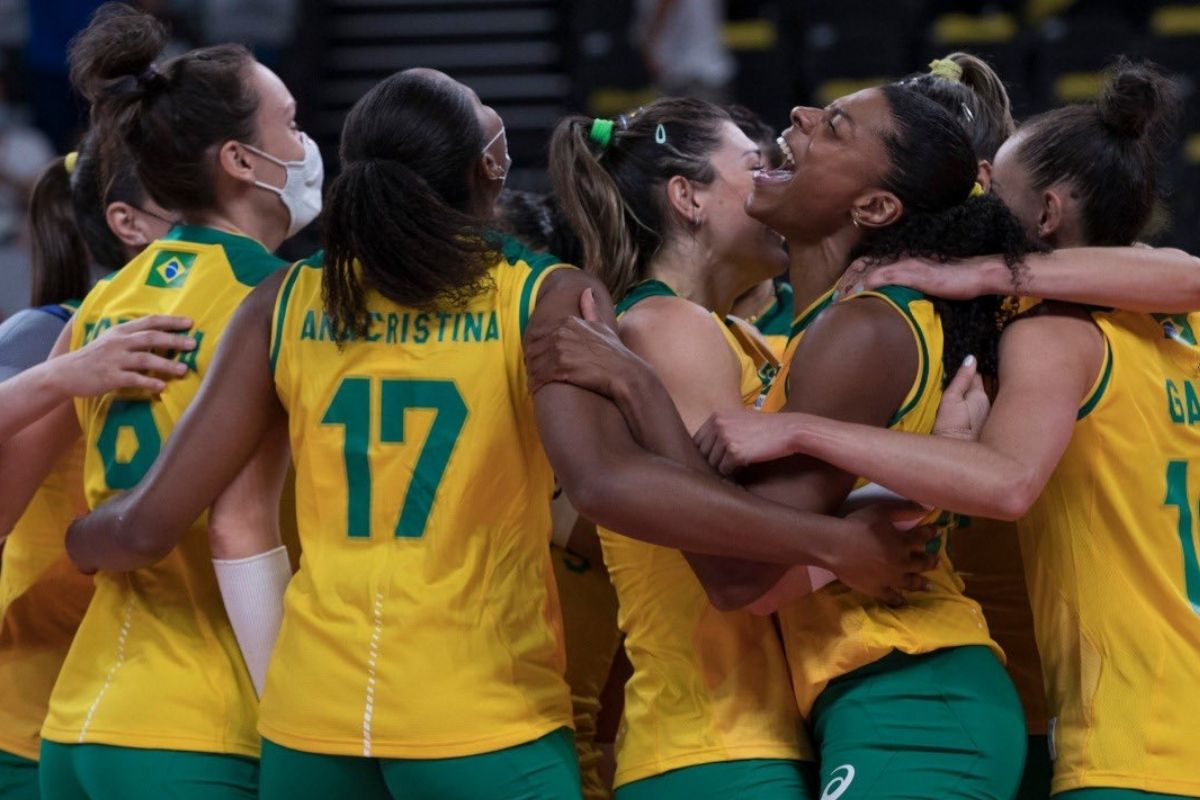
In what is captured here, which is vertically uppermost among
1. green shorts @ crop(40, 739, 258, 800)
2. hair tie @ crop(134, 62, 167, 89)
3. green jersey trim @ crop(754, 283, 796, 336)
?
hair tie @ crop(134, 62, 167, 89)

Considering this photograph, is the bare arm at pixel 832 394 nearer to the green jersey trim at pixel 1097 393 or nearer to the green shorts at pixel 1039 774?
the green jersey trim at pixel 1097 393

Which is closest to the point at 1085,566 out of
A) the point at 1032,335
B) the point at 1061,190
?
the point at 1032,335

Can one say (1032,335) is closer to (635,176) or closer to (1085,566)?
(1085,566)

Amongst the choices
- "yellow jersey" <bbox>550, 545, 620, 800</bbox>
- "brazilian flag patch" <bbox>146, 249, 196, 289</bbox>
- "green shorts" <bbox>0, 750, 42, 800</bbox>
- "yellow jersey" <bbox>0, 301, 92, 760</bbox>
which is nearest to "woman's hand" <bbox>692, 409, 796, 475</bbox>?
"yellow jersey" <bbox>550, 545, 620, 800</bbox>

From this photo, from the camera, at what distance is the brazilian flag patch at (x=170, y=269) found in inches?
124

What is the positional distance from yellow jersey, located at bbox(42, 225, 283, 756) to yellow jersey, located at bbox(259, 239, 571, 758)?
1.02ft

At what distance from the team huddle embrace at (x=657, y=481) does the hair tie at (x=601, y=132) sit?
1.39 feet

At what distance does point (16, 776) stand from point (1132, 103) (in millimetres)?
2619

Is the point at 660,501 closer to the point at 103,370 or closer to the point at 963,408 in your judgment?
the point at 963,408

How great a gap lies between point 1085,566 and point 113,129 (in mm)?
2051

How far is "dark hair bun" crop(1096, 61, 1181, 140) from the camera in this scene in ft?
9.55

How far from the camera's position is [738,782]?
2625mm

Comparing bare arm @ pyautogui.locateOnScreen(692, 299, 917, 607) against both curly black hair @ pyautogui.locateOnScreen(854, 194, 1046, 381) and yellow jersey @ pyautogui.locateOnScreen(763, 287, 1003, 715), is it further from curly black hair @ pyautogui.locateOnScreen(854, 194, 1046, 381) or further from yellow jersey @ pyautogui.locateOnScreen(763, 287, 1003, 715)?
curly black hair @ pyautogui.locateOnScreen(854, 194, 1046, 381)

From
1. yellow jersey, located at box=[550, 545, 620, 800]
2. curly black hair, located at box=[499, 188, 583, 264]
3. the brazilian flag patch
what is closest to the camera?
the brazilian flag patch
